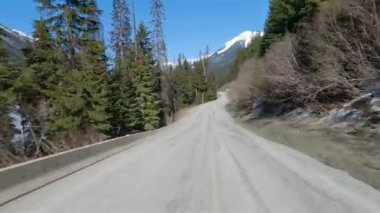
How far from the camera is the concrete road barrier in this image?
33.4 feet

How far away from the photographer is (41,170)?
1242 centimetres

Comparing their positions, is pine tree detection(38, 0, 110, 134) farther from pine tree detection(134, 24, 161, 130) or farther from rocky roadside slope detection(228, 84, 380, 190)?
pine tree detection(134, 24, 161, 130)

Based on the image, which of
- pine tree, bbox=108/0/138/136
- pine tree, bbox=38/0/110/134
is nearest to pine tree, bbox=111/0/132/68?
pine tree, bbox=108/0/138/136

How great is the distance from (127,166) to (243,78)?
5008 centimetres

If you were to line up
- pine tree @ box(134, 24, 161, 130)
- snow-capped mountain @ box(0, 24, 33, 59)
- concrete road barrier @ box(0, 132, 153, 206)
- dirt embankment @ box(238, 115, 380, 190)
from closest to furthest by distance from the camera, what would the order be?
concrete road barrier @ box(0, 132, 153, 206) → dirt embankment @ box(238, 115, 380, 190) → snow-capped mountain @ box(0, 24, 33, 59) → pine tree @ box(134, 24, 161, 130)

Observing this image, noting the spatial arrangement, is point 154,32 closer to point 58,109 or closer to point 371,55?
point 58,109

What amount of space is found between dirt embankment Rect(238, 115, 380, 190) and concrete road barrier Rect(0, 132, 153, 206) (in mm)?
7794

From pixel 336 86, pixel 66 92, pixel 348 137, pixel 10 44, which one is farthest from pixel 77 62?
pixel 348 137

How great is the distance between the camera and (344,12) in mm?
25531

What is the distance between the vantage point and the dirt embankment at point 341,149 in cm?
1263

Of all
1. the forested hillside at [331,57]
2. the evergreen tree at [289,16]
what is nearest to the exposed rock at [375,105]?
the forested hillside at [331,57]

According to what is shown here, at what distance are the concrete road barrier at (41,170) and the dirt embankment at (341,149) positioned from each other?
25.6 feet

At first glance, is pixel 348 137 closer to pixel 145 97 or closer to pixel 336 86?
pixel 336 86

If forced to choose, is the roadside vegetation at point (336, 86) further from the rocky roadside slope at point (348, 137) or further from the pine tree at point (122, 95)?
the pine tree at point (122, 95)
